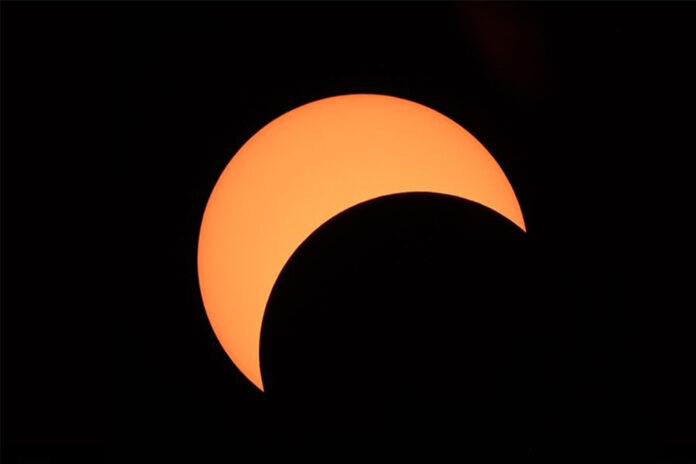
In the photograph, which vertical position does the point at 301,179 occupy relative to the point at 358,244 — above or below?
above

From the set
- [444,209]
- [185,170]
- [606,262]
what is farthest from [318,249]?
[606,262]

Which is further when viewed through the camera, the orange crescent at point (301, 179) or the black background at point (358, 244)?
the orange crescent at point (301, 179)

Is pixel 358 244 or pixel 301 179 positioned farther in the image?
pixel 301 179

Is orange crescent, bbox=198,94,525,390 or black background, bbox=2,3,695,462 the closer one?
black background, bbox=2,3,695,462

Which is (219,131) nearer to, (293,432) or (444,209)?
(444,209)
